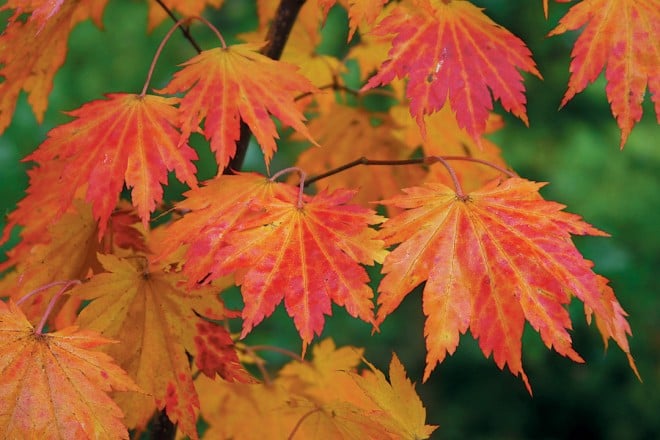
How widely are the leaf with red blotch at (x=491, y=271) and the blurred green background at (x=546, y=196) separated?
81.6 inches

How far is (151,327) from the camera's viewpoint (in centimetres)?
92

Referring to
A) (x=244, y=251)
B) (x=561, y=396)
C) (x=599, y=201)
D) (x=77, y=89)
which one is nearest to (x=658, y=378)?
(x=561, y=396)

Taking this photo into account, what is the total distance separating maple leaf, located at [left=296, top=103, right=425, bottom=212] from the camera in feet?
4.17

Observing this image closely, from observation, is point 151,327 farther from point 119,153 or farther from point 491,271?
point 491,271

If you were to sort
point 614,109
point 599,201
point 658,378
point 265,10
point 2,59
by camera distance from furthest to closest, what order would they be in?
point 658,378 < point 599,201 < point 265,10 < point 2,59 < point 614,109

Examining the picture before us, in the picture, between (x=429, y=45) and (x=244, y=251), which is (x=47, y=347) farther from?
(x=429, y=45)

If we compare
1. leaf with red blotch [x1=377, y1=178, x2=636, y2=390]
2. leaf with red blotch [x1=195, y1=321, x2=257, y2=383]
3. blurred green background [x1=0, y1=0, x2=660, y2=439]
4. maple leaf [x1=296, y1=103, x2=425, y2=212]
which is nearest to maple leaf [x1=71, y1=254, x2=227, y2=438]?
leaf with red blotch [x1=195, y1=321, x2=257, y2=383]

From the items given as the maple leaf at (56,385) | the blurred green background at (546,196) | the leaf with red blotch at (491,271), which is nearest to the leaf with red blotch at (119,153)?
the maple leaf at (56,385)

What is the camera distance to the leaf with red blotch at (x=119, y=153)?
→ 885 mm

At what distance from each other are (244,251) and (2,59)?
425mm

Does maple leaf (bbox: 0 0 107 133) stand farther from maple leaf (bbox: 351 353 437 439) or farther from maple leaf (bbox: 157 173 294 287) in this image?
maple leaf (bbox: 351 353 437 439)

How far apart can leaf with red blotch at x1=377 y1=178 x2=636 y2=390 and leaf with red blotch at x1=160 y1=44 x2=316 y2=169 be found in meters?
0.17

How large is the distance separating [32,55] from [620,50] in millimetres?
686

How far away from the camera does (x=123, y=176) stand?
2.96 ft
